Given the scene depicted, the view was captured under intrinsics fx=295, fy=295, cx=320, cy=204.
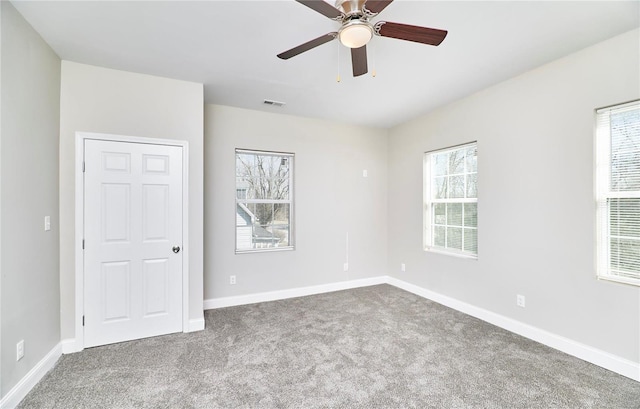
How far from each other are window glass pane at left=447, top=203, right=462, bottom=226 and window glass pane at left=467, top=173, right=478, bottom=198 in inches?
8.6

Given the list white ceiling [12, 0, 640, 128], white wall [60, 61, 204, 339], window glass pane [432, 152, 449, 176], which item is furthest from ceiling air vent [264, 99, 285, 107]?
window glass pane [432, 152, 449, 176]

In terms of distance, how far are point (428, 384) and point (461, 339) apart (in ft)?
3.07

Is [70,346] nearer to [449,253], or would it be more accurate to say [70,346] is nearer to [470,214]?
[449,253]

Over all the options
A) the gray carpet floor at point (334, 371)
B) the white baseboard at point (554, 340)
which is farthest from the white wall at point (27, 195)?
the white baseboard at point (554, 340)

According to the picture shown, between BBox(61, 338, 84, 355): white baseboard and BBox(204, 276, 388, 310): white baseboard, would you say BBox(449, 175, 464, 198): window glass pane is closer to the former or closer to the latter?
BBox(204, 276, 388, 310): white baseboard

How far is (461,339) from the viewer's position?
9.54 feet

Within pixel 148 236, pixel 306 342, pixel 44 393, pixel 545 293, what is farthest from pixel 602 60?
pixel 44 393

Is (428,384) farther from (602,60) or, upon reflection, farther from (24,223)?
(24,223)

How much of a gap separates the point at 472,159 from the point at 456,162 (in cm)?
25

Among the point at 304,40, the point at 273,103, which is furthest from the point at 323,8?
the point at 273,103

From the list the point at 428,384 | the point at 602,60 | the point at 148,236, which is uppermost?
the point at 602,60

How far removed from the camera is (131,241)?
290 cm

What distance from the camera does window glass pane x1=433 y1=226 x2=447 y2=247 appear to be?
4055 millimetres

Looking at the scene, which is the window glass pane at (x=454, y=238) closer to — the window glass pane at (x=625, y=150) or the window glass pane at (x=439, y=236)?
the window glass pane at (x=439, y=236)
